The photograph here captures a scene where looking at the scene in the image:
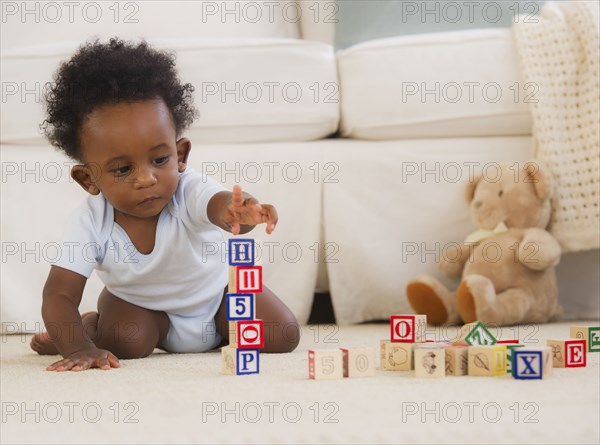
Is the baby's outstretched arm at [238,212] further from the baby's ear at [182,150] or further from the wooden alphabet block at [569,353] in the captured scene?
the wooden alphabet block at [569,353]

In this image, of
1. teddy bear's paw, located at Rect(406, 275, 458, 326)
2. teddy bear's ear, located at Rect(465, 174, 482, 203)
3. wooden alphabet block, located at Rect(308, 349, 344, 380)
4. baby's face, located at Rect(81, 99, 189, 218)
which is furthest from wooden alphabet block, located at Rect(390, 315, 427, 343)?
teddy bear's ear, located at Rect(465, 174, 482, 203)

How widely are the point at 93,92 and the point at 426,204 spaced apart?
2.25 feet

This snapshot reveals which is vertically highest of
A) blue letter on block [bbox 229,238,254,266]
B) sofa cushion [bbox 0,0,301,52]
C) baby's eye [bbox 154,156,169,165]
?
sofa cushion [bbox 0,0,301,52]

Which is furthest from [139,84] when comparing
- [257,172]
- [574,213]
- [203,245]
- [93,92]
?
[574,213]

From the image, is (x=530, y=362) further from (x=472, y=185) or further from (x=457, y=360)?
(x=472, y=185)

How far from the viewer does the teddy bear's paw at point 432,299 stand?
1625 mm

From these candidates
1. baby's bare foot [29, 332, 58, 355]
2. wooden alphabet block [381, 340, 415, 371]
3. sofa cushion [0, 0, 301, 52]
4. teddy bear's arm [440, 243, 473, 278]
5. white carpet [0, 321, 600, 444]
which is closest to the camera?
white carpet [0, 321, 600, 444]

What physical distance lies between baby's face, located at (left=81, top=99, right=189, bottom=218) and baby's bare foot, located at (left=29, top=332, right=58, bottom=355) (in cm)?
24

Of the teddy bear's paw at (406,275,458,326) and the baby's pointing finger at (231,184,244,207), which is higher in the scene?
the baby's pointing finger at (231,184,244,207)

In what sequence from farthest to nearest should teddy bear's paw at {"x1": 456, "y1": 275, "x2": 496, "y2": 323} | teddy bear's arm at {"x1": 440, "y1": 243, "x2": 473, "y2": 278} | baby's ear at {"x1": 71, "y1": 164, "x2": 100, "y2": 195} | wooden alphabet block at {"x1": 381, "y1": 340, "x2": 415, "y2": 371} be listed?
teddy bear's arm at {"x1": 440, "y1": 243, "x2": 473, "y2": 278} < teddy bear's paw at {"x1": 456, "y1": 275, "x2": 496, "y2": 323} < baby's ear at {"x1": 71, "y1": 164, "x2": 100, "y2": 195} < wooden alphabet block at {"x1": 381, "y1": 340, "x2": 415, "y2": 371}

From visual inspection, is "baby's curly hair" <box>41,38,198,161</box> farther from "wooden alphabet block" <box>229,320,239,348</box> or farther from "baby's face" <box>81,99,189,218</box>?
"wooden alphabet block" <box>229,320,239,348</box>

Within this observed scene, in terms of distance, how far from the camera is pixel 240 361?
1.12m

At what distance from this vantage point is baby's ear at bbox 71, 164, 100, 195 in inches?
50.1

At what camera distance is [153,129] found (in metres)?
1.24
